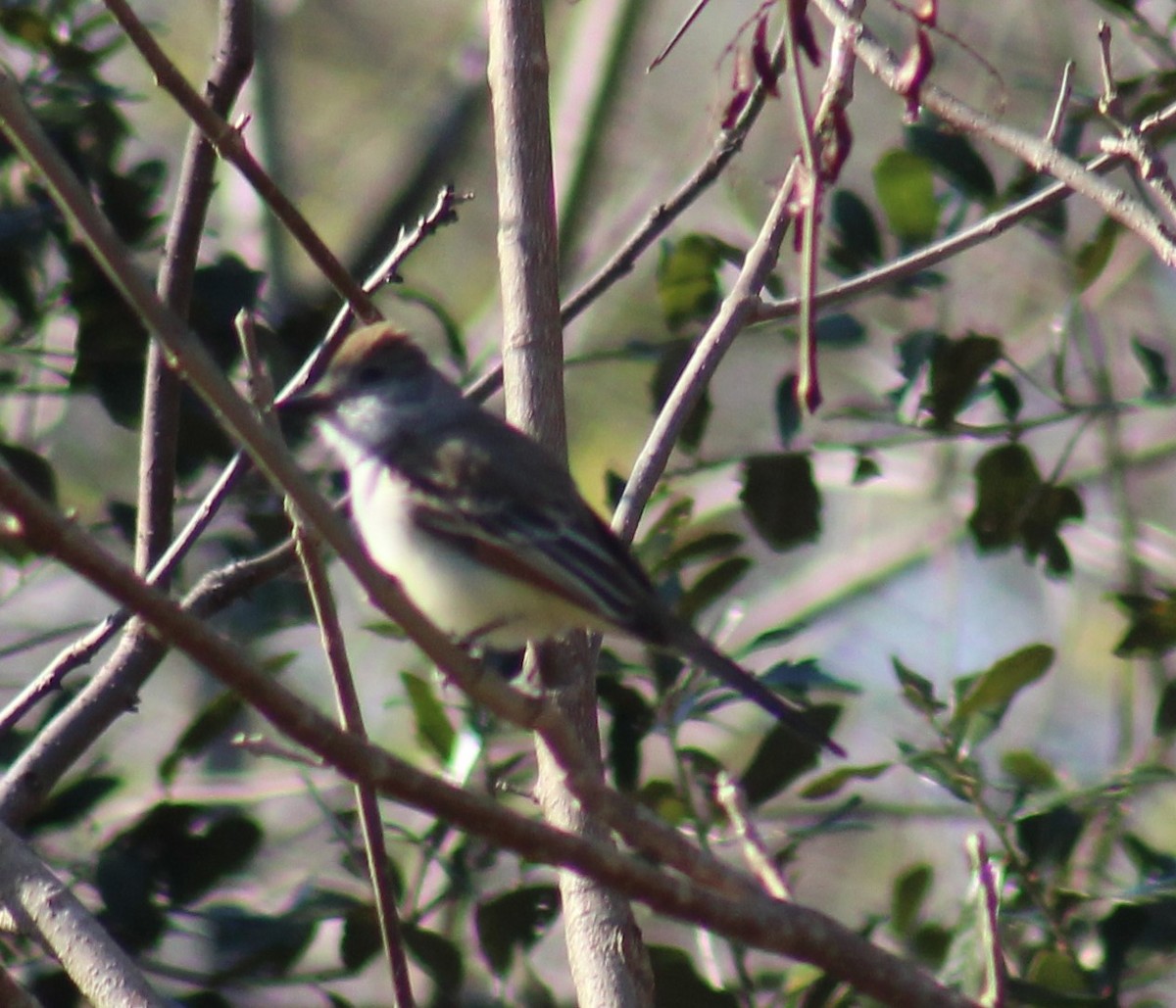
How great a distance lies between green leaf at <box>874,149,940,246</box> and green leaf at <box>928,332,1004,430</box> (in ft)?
0.94

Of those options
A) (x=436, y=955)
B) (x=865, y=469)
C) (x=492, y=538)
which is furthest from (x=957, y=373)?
(x=436, y=955)

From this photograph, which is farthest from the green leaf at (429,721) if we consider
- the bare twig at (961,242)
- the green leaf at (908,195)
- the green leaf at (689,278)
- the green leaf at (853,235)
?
the green leaf at (908,195)

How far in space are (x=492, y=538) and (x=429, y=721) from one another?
2.14 feet

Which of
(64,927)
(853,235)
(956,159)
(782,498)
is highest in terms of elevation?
(956,159)

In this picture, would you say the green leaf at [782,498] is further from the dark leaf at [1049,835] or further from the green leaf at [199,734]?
the green leaf at [199,734]

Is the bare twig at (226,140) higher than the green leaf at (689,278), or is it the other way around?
the green leaf at (689,278)

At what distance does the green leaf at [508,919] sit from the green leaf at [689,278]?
130 centimetres

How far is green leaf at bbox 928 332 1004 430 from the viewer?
3354 millimetres

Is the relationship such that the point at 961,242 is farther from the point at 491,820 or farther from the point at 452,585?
the point at 491,820

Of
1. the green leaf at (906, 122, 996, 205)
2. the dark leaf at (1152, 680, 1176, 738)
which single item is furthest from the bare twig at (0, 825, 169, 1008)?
the green leaf at (906, 122, 996, 205)

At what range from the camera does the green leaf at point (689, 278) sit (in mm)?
3523

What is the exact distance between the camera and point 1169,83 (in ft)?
10.9

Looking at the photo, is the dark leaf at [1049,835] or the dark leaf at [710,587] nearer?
the dark leaf at [1049,835]

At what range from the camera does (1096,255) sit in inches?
134
